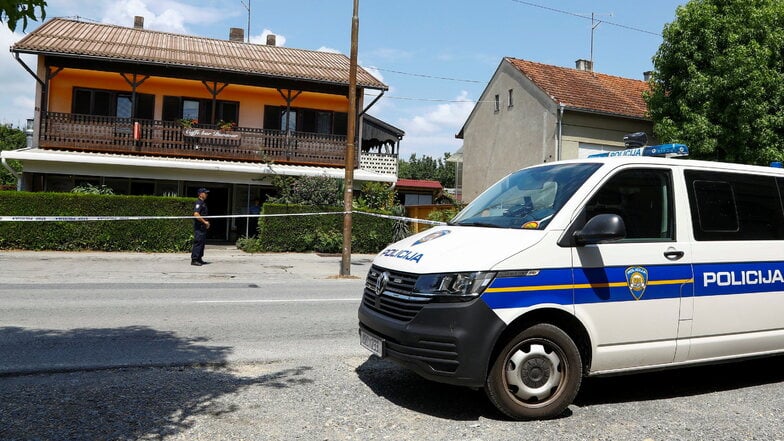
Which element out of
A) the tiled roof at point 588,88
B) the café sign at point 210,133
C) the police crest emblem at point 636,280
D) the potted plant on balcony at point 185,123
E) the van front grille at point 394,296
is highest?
the tiled roof at point 588,88

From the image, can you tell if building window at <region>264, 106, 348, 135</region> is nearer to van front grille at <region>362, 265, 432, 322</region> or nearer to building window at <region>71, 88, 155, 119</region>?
building window at <region>71, 88, 155, 119</region>

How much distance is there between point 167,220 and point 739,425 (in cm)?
1581

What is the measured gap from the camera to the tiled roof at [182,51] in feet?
68.5

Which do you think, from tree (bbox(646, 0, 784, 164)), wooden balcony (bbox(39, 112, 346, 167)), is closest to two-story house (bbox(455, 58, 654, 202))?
tree (bbox(646, 0, 784, 164))

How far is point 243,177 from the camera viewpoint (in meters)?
21.8

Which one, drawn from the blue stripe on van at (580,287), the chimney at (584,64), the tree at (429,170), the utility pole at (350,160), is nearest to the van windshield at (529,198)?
the blue stripe on van at (580,287)

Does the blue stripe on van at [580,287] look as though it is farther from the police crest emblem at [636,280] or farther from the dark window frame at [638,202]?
the dark window frame at [638,202]

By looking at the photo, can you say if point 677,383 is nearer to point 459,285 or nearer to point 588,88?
point 459,285

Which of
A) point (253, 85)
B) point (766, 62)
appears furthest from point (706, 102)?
point (253, 85)

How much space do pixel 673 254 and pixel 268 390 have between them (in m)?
3.31

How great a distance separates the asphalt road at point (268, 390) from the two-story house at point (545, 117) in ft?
59.1

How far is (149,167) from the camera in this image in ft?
67.6

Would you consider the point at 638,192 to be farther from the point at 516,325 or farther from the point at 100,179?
the point at 100,179

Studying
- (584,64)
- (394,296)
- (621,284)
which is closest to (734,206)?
(621,284)
